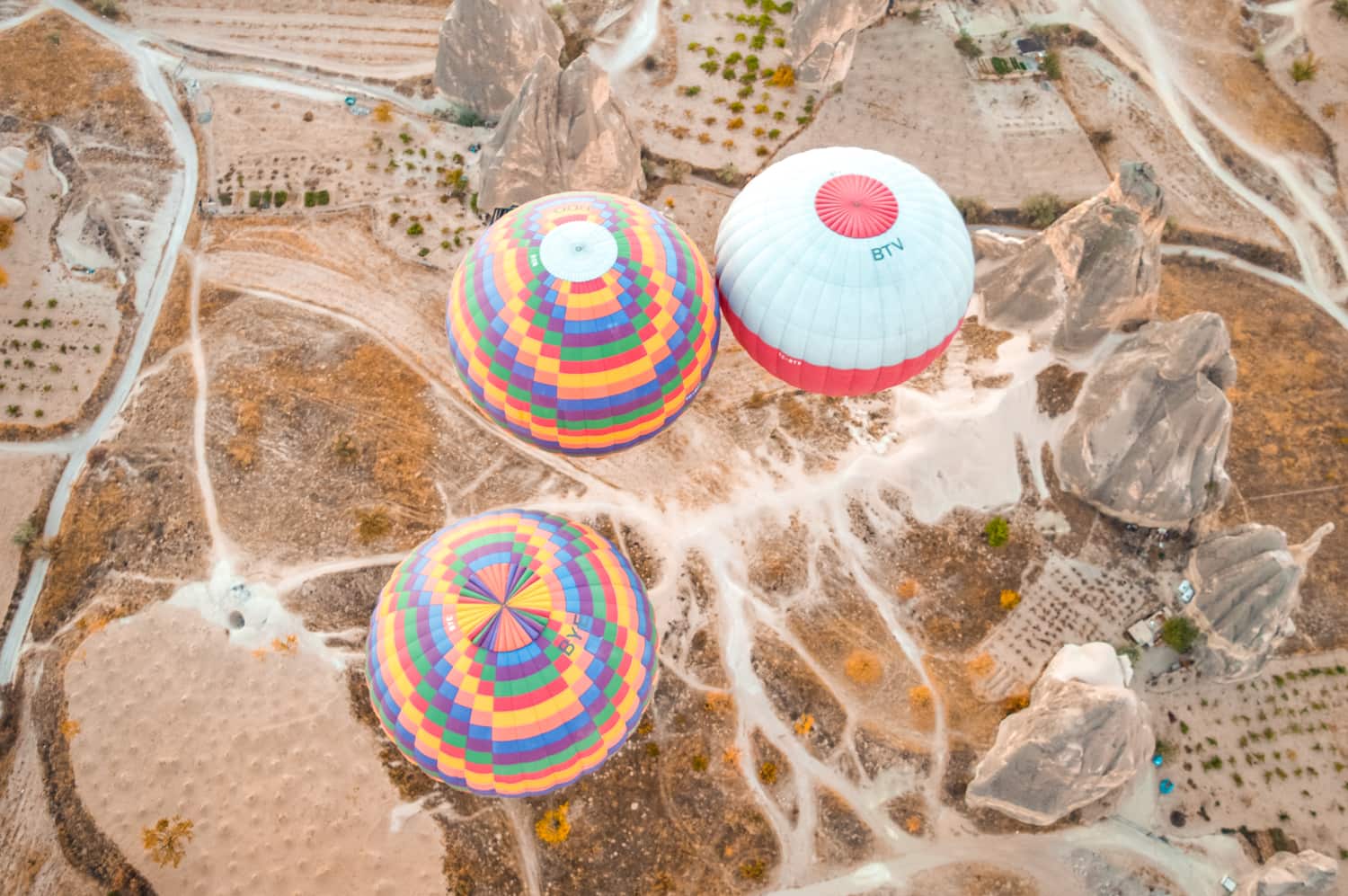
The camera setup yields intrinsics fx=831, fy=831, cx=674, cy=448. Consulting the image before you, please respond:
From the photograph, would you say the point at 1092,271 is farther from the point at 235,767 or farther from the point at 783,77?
the point at 235,767

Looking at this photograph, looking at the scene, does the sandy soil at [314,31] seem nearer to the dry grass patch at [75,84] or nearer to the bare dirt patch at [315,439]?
the dry grass patch at [75,84]

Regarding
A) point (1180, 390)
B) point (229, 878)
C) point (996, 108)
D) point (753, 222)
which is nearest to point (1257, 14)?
point (996, 108)

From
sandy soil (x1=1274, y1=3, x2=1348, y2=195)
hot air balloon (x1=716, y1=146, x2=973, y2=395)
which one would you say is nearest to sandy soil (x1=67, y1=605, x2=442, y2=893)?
hot air balloon (x1=716, y1=146, x2=973, y2=395)

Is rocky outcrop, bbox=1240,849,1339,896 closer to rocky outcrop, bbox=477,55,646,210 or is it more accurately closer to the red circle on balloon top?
the red circle on balloon top

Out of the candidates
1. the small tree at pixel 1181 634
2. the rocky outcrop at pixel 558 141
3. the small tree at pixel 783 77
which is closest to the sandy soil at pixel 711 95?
the small tree at pixel 783 77

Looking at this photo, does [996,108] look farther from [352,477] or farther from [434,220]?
[352,477]

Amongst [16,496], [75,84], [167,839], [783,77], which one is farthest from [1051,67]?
[16,496]
